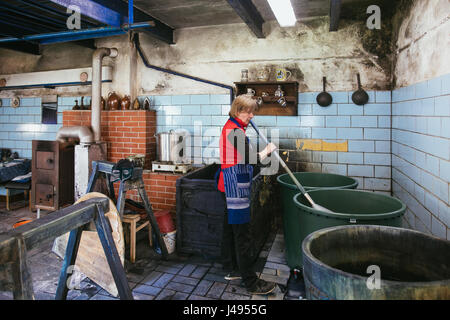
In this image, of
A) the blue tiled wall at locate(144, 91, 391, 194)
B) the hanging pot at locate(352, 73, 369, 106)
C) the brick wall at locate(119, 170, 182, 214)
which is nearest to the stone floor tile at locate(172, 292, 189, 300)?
the brick wall at locate(119, 170, 182, 214)

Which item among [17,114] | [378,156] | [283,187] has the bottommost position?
[283,187]

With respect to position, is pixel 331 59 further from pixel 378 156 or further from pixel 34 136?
pixel 34 136

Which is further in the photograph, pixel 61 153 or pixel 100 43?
pixel 100 43

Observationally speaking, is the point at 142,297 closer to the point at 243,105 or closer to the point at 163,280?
the point at 163,280

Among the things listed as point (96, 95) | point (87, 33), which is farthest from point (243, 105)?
point (87, 33)

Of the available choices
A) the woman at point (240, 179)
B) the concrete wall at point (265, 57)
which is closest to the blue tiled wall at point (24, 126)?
the concrete wall at point (265, 57)

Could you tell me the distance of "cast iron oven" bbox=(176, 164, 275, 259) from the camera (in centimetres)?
340

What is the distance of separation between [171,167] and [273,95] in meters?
1.77

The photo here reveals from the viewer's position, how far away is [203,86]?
4859mm

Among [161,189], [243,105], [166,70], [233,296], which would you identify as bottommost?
[233,296]

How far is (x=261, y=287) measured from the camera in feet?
9.27

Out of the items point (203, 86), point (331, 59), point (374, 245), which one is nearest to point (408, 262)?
point (374, 245)

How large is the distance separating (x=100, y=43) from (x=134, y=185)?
11.1 ft

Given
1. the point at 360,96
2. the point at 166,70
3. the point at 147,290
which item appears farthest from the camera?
the point at 166,70
